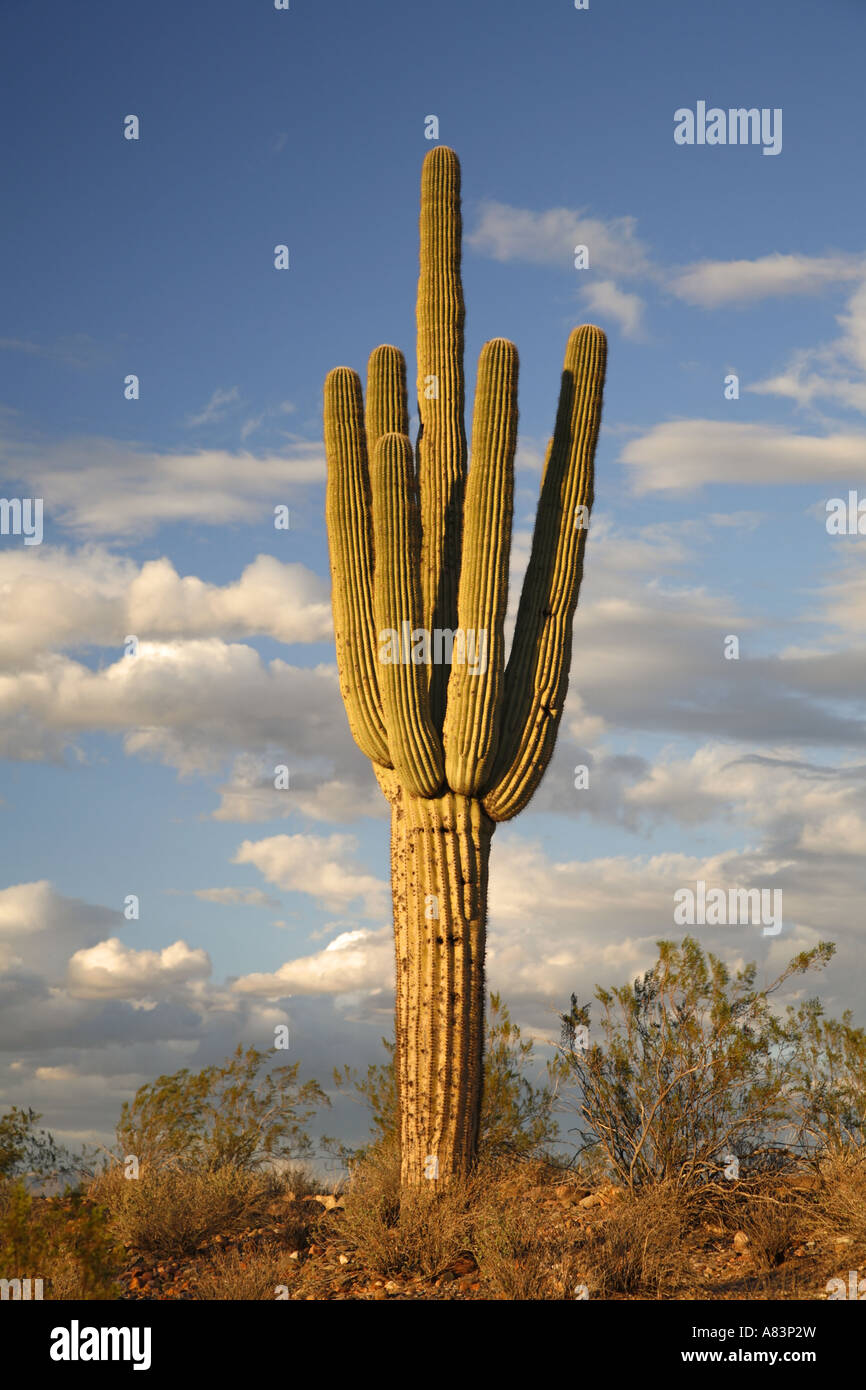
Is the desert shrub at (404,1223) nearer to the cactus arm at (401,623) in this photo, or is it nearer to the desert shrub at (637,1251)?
the desert shrub at (637,1251)

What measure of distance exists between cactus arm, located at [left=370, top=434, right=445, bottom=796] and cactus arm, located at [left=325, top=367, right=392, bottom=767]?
328 millimetres

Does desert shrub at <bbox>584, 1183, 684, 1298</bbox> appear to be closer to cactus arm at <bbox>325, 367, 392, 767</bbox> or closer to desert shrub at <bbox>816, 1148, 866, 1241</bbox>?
desert shrub at <bbox>816, 1148, 866, 1241</bbox>

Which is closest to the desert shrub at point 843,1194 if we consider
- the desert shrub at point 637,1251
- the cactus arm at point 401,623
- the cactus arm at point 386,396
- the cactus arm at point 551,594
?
the desert shrub at point 637,1251

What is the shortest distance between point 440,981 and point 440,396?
17.6ft

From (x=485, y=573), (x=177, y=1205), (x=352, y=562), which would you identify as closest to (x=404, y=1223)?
(x=177, y=1205)

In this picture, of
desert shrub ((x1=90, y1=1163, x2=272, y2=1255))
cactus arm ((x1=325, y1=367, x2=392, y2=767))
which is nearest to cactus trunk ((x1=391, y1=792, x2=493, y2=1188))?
cactus arm ((x1=325, y1=367, x2=392, y2=767))

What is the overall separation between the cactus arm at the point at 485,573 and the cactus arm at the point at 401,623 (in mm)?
203

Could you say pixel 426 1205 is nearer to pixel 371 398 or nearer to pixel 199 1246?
pixel 199 1246

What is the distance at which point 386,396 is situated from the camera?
1172 centimetres

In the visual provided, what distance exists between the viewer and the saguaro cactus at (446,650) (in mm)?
10453

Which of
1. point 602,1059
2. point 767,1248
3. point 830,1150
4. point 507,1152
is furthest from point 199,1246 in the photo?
point 830,1150

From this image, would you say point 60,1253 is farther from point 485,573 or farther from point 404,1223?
point 485,573

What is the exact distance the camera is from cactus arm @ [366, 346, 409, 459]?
1170cm
